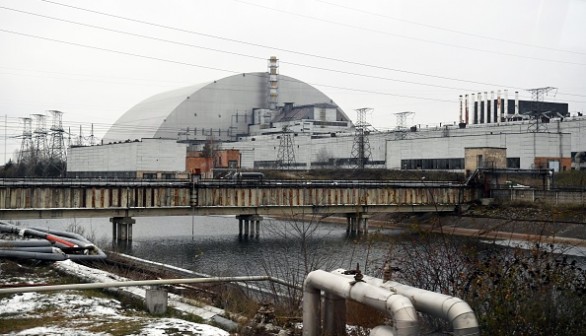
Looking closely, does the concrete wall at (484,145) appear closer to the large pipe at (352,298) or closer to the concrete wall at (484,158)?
the concrete wall at (484,158)

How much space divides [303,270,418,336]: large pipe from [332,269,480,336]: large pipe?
183 millimetres

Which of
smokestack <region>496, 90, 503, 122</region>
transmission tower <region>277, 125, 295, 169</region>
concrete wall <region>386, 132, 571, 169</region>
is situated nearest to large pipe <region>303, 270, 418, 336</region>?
concrete wall <region>386, 132, 571, 169</region>

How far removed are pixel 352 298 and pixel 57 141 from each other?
83724mm

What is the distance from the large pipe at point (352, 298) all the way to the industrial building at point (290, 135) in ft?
124

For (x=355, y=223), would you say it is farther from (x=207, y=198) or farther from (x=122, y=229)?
(x=122, y=229)

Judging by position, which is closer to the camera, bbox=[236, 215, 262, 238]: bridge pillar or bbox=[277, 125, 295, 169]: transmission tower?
bbox=[236, 215, 262, 238]: bridge pillar

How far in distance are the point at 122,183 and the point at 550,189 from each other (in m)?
28.7

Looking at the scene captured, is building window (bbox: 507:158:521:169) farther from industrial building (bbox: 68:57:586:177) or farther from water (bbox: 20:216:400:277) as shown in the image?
water (bbox: 20:216:400:277)

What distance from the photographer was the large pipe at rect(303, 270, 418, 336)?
6078 millimetres

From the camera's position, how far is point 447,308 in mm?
6016

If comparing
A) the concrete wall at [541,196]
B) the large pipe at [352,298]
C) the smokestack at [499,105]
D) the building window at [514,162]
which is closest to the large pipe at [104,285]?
the large pipe at [352,298]

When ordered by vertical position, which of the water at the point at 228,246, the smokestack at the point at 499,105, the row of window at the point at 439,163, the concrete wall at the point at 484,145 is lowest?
the water at the point at 228,246

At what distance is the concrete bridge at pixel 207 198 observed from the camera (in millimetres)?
35062

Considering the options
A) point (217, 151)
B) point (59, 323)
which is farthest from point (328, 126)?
point (59, 323)
